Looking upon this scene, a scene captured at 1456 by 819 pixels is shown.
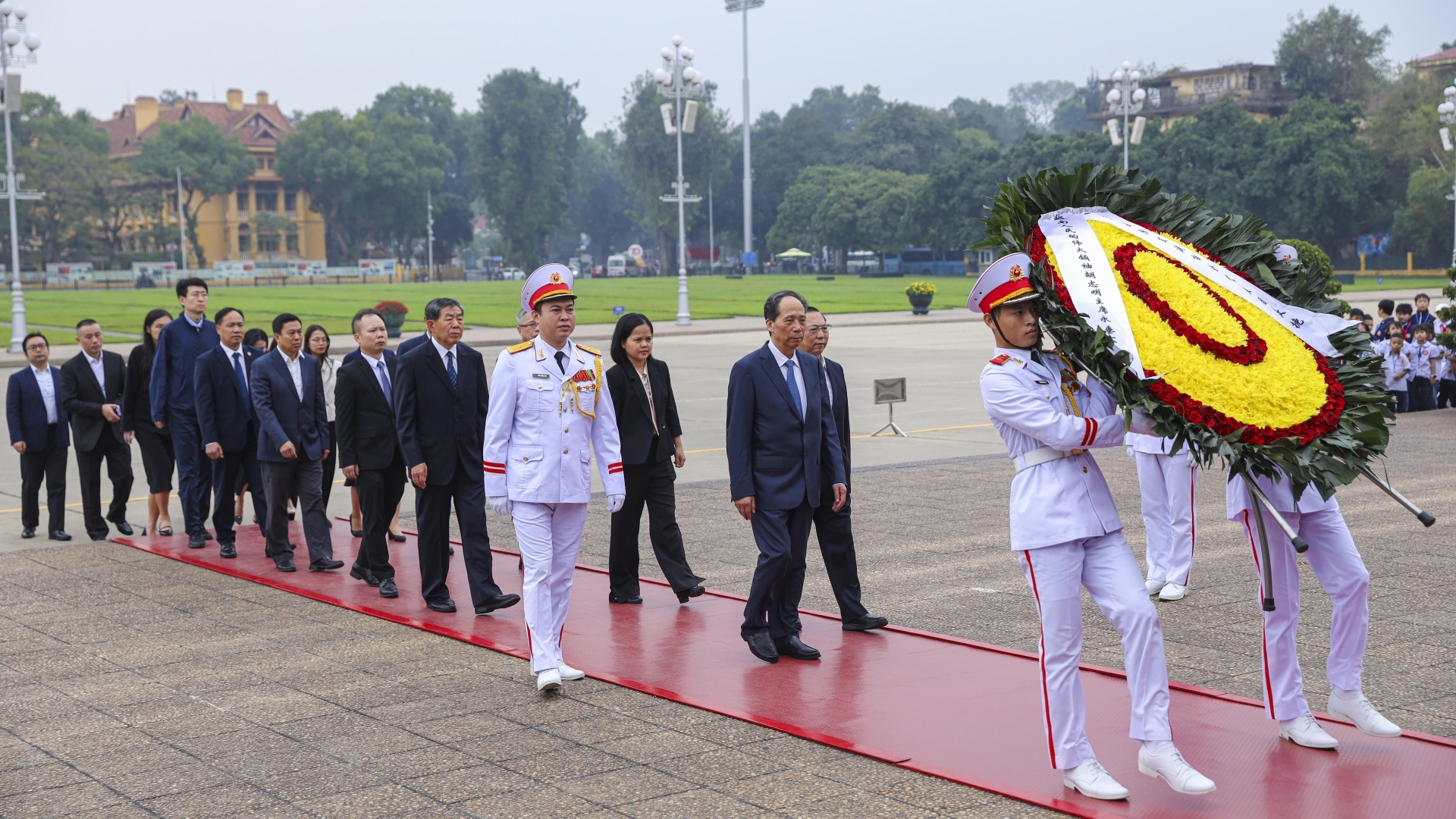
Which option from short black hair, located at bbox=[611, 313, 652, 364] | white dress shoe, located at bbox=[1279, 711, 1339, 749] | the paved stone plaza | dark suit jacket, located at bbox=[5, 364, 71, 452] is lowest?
the paved stone plaza

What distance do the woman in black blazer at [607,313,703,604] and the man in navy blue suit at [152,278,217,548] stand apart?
3.91m

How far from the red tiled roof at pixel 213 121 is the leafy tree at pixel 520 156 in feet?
52.4

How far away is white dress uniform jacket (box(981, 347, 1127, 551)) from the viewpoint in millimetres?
4699

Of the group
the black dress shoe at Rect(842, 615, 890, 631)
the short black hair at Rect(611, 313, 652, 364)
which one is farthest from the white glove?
the short black hair at Rect(611, 313, 652, 364)

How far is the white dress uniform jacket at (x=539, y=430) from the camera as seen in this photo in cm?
650

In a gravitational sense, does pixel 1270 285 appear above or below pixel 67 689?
above

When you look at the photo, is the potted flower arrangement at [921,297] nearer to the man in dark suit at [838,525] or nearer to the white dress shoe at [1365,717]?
the man in dark suit at [838,525]

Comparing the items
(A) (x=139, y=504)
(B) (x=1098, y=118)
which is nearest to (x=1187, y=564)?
Answer: (A) (x=139, y=504)

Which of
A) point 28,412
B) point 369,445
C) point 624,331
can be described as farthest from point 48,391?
point 624,331

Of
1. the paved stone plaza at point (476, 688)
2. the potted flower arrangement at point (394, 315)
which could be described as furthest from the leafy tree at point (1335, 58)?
the paved stone plaza at point (476, 688)

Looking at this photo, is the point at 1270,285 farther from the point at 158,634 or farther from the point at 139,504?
the point at 139,504

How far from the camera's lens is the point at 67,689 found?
648cm

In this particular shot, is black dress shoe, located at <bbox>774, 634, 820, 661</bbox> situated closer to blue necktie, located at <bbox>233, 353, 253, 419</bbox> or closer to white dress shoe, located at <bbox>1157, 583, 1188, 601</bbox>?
white dress shoe, located at <bbox>1157, 583, 1188, 601</bbox>

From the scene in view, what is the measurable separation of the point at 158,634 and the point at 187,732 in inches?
78.2
